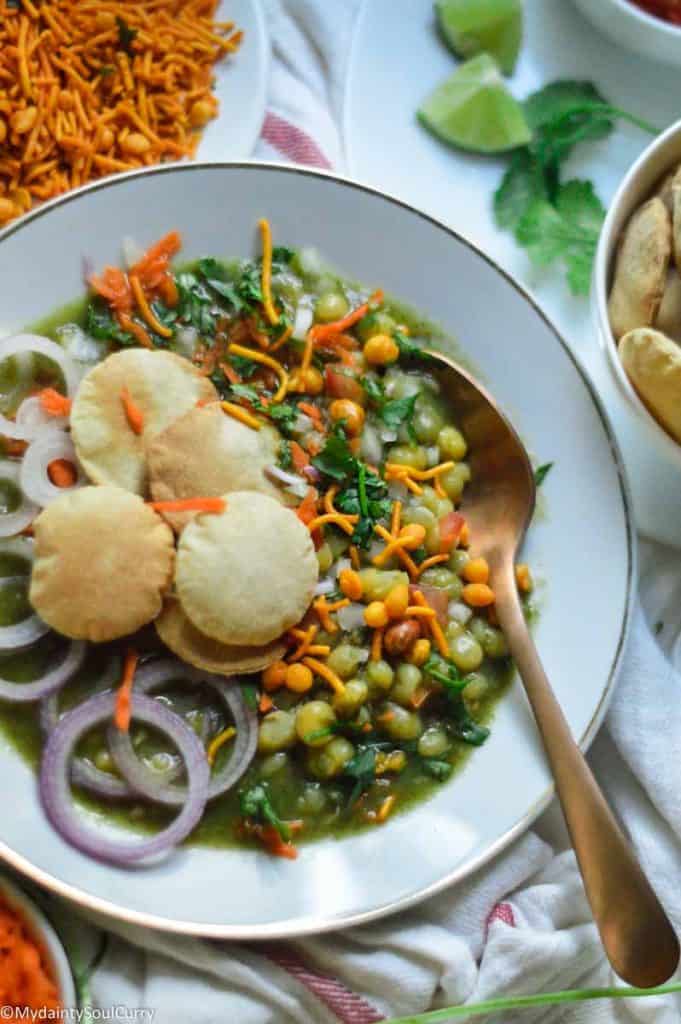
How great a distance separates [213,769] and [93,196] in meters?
1.69

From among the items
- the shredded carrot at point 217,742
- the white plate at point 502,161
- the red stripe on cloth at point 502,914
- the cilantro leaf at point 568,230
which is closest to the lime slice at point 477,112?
the white plate at point 502,161

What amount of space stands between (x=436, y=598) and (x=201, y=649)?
0.70 m

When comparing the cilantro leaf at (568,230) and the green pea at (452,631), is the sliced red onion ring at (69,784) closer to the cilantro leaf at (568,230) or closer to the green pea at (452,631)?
the green pea at (452,631)

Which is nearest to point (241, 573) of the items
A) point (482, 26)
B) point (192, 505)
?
point (192, 505)

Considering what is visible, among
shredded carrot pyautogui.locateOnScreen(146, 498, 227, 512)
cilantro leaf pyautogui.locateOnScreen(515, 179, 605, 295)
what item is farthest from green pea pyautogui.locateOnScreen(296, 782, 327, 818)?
cilantro leaf pyautogui.locateOnScreen(515, 179, 605, 295)

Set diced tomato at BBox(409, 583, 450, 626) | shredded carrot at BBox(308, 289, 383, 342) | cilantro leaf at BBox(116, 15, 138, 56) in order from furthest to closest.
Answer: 1. cilantro leaf at BBox(116, 15, 138, 56)
2. shredded carrot at BBox(308, 289, 383, 342)
3. diced tomato at BBox(409, 583, 450, 626)

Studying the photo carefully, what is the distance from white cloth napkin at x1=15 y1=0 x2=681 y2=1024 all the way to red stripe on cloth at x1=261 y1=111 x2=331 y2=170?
1.68 metres

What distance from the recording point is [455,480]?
11.4 feet

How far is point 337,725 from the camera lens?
321 centimetres

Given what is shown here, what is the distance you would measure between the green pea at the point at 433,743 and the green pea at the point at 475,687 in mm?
135

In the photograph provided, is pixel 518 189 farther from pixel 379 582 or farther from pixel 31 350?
pixel 31 350

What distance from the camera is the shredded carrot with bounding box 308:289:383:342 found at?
3467mm

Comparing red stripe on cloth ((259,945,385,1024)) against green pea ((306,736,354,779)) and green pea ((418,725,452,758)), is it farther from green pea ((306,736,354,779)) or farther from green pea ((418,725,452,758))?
green pea ((418,725,452,758))

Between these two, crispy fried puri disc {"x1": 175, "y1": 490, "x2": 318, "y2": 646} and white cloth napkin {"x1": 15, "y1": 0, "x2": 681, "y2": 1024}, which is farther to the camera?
white cloth napkin {"x1": 15, "y1": 0, "x2": 681, "y2": 1024}
